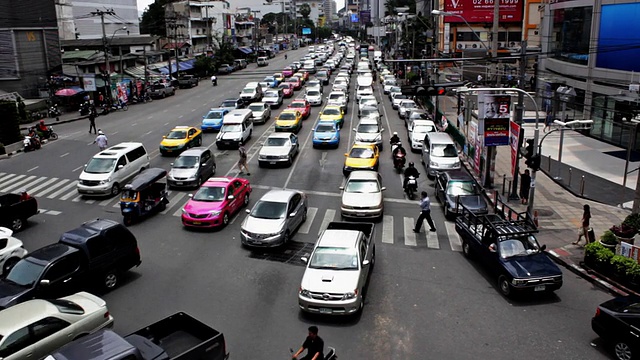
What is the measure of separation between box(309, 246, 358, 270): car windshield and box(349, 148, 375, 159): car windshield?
13795mm

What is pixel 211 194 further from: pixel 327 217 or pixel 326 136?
pixel 326 136

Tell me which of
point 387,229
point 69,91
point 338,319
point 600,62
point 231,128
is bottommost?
point 387,229

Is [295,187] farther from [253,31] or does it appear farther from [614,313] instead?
[253,31]

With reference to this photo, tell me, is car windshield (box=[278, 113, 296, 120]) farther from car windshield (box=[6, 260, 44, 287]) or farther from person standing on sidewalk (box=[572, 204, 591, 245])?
car windshield (box=[6, 260, 44, 287])

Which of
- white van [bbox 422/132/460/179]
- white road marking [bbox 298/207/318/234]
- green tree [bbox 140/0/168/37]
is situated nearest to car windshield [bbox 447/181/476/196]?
white van [bbox 422/132/460/179]

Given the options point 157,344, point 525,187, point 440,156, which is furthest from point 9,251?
point 525,187

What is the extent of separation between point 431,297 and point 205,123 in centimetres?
2870

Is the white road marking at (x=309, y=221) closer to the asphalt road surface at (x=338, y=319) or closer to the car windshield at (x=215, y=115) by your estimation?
the asphalt road surface at (x=338, y=319)

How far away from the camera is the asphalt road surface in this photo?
1296 cm

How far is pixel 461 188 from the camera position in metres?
23.1

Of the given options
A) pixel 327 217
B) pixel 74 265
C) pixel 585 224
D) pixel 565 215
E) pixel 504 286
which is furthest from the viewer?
pixel 565 215

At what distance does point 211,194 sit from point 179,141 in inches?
474

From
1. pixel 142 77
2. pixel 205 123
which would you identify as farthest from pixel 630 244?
pixel 142 77

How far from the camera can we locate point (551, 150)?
1407 inches
